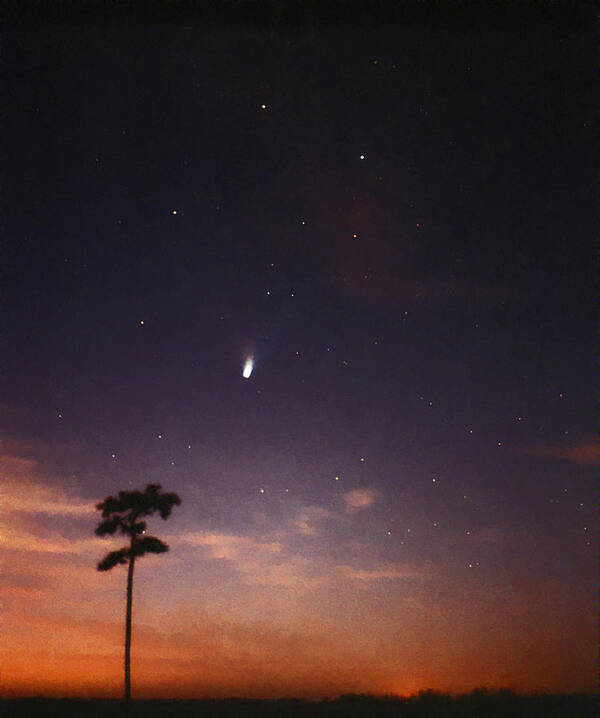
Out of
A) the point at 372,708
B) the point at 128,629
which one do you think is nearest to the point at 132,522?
the point at 128,629

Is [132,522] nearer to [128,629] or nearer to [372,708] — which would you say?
[128,629]

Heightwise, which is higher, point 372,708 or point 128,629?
point 128,629

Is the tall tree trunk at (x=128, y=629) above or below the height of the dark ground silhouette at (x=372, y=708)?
above

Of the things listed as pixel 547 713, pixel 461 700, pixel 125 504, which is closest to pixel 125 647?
pixel 125 504

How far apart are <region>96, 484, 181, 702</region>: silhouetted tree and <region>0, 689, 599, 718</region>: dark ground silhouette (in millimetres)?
3964

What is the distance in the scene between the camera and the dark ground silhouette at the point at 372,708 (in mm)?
17811

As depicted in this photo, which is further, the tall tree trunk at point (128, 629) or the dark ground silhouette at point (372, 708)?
the tall tree trunk at point (128, 629)

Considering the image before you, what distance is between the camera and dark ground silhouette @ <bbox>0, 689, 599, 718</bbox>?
17.8 m

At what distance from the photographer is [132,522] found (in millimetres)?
23844

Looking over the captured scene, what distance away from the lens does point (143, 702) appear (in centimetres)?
2294

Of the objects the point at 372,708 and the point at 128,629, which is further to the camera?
the point at 128,629

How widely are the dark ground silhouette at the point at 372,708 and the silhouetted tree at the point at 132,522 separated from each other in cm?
396

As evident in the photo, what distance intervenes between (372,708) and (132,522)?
11.4 m

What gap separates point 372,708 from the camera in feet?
61.6
